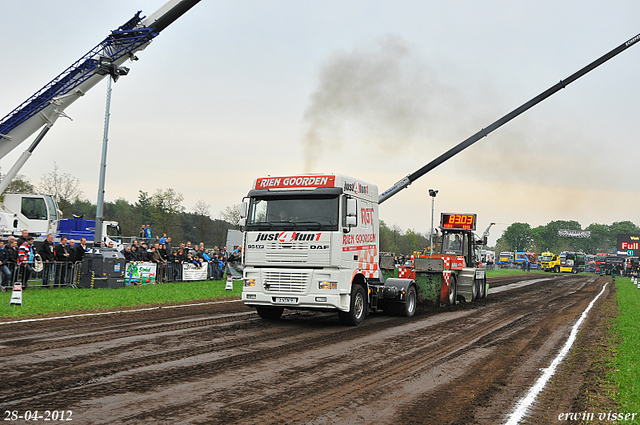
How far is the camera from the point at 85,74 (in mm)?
20359

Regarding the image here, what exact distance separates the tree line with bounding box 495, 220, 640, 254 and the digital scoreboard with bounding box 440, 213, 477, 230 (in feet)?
478

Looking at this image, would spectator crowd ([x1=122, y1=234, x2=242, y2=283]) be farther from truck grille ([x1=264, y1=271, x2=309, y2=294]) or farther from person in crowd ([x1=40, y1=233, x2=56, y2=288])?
truck grille ([x1=264, y1=271, x2=309, y2=294])

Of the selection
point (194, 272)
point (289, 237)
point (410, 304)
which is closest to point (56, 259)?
point (194, 272)

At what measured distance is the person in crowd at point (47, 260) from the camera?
55.7ft

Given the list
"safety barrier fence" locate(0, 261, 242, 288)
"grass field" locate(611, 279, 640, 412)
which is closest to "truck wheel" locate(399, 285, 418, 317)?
"grass field" locate(611, 279, 640, 412)

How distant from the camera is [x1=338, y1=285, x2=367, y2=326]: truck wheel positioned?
11742mm

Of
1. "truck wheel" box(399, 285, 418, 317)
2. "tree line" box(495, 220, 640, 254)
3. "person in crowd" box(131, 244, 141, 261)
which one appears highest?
"tree line" box(495, 220, 640, 254)

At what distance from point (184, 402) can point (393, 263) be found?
11.3 m

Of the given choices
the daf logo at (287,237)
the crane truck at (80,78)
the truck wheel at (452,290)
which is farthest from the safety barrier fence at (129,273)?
the truck wheel at (452,290)

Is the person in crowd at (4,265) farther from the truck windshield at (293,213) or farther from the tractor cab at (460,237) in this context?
the tractor cab at (460,237)

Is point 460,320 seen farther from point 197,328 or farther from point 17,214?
point 17,214

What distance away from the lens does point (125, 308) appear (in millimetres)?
13742

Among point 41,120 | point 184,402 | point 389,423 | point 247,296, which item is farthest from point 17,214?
point 389,423

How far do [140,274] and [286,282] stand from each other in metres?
11.4
